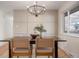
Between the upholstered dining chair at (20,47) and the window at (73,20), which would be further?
the window at (73,20)

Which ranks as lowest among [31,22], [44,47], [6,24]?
[44,47]

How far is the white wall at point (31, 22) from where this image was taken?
5.45 meters

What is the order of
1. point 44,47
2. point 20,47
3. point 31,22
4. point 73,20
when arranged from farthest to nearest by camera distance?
point 31,22
point 73,20
point 44,47
point 20,47

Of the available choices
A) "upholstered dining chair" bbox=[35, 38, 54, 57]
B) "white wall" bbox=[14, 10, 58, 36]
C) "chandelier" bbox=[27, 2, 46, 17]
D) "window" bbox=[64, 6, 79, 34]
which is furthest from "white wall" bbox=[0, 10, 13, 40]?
"window" bbox=[64, 6, 79, 34]

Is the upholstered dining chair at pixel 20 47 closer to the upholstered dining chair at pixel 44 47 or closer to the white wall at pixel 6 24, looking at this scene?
the upholstered dining chair at pixel 44 47

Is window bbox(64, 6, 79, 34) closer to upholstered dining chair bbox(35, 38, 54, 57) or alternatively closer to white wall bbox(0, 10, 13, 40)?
upholstered dining chair bbox(35, 38, 54, 57)

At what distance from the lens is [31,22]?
588cm

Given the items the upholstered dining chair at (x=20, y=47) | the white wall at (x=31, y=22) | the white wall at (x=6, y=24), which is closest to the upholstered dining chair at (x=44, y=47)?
the upholstered dining chair at (x=20, y=47)

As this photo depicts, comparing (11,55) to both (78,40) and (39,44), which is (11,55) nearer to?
(39,44)

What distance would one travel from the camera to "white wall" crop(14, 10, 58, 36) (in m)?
5.45

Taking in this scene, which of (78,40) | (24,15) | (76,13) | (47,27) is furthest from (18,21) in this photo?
(78,40)

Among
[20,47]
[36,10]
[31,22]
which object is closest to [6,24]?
[31,22]

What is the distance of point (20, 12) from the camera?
5.33 meters

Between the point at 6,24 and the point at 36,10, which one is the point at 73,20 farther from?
the point at 6,24
